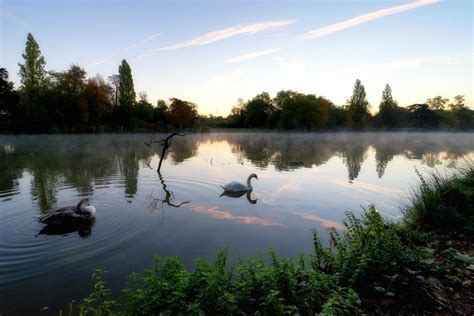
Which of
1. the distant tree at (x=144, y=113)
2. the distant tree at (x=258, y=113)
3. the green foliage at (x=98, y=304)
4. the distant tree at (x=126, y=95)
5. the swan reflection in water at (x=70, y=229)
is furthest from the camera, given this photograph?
the distant tree at (x=258, y=113)

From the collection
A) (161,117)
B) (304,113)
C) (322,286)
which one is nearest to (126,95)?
(161,117)

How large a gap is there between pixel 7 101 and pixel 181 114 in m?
36.8

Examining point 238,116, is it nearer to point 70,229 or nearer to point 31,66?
point 31,66

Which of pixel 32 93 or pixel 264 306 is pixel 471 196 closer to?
pixel 264 306

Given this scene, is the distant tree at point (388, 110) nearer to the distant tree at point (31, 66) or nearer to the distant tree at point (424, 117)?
the distant tree at point (424, 117)

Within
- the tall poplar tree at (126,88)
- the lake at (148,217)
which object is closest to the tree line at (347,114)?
the tall poplar tree at (126,88)

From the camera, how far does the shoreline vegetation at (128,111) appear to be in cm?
5406

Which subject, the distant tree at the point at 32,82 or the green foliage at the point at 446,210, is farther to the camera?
the distant tree at the point at 32,82

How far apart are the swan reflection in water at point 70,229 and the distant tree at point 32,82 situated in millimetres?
56104

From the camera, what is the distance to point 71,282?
5.03 m

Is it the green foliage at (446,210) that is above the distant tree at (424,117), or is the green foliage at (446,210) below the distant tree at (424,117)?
below

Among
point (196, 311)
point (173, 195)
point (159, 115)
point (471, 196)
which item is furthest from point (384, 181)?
point (159, 115)

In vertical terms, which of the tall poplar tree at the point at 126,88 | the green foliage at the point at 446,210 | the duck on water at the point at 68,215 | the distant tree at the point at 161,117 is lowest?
the duck on water at the point at 68,215

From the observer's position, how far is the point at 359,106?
86.1m
